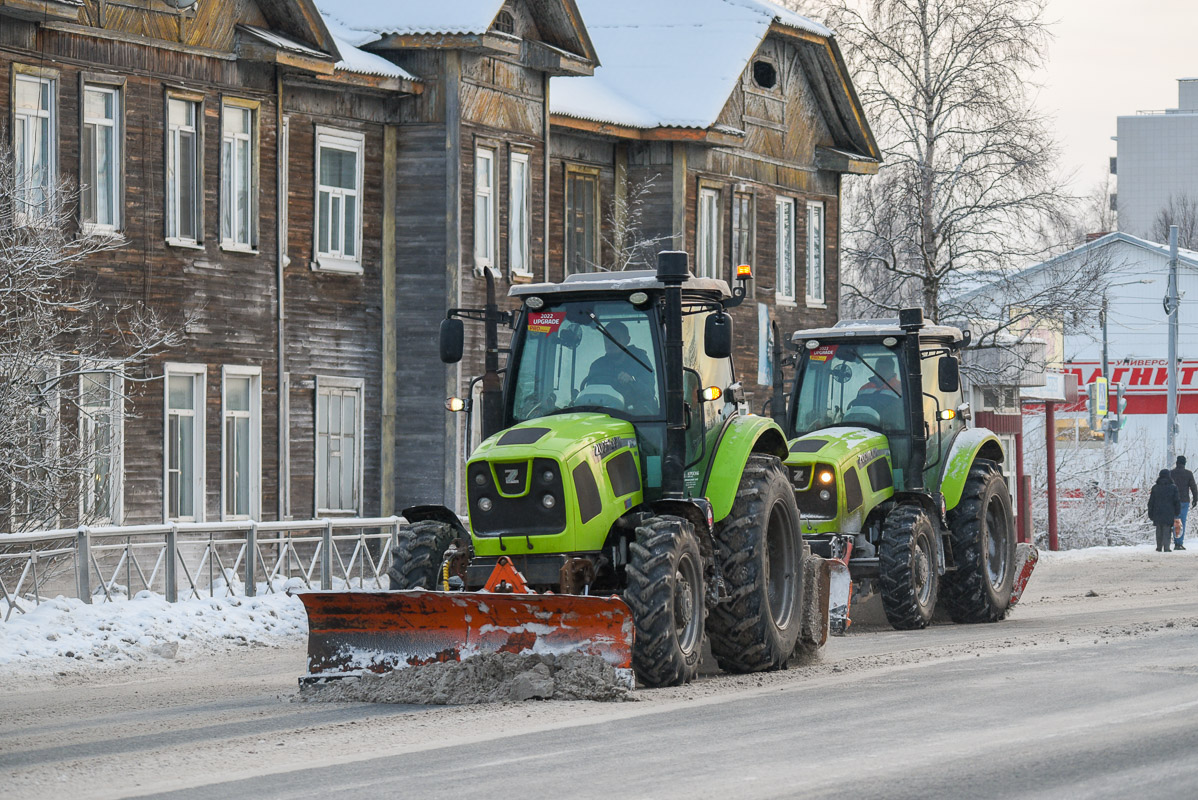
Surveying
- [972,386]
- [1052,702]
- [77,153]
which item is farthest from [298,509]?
[972,386]

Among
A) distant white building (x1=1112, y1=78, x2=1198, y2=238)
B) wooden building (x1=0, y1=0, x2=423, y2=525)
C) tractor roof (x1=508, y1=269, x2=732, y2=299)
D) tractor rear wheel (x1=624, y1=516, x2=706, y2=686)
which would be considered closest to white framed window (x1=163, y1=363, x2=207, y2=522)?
wooden building (x1=0, y1=0, x2=423, y2=525)

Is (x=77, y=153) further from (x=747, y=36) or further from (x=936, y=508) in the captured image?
(x=747, y=36)

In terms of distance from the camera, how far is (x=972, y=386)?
1577 inches

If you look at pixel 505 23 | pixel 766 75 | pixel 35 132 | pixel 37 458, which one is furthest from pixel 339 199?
pixel 766 75

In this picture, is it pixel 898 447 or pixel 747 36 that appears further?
pixel 747 36

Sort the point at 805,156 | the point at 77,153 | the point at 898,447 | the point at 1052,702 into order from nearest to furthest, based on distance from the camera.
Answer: the point at 1052,702 → the point at 898,447 → the point at 77,153 → the point at 805,156

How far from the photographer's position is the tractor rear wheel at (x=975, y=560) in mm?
19641

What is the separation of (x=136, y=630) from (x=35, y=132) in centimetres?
691

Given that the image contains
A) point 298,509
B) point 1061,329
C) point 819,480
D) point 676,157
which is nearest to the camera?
point 819,480

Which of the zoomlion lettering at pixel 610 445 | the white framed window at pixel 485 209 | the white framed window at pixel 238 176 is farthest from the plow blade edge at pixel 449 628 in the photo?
the white framed window at pixel 485 209

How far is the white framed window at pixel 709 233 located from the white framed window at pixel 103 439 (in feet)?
39.8

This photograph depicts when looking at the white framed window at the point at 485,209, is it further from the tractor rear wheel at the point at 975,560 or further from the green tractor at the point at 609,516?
the green tractor at the point at 609,516

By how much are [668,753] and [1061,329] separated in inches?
1230

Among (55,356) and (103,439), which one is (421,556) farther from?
(103,439)
